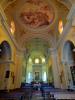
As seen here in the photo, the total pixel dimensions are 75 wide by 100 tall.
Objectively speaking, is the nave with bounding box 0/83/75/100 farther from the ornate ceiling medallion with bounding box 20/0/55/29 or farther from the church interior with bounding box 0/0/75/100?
the ornate ceiling medallion with bounding box 20/0/55/29

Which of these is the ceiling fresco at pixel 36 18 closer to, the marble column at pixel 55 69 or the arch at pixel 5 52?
the marble column at pixel 55 69

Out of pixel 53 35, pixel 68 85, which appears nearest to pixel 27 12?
pixel 53 35

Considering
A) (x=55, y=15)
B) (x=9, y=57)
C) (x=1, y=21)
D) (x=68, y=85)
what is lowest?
(x=68, y=85)

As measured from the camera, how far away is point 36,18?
1580 cm

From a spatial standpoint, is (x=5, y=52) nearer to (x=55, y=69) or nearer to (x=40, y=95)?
(x=40, y=95)

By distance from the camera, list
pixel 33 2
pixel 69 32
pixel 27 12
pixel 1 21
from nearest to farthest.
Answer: pixel 1 21
pixel 69 32
pixel 33 2
pixel 27 12

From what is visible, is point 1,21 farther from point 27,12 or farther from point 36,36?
point 36,36

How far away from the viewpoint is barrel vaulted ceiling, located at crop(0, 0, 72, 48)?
13129 mm

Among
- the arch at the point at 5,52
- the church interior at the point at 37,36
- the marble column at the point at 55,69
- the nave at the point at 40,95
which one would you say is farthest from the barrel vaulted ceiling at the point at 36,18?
the nave at the point at 40,95

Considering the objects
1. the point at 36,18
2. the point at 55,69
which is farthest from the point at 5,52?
the point at 55,69

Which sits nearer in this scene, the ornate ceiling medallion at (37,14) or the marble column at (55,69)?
the ornate ceiling medallion at (37,14)

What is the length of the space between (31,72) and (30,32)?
16420mm

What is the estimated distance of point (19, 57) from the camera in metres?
16.2

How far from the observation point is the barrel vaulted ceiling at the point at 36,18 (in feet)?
43.1
